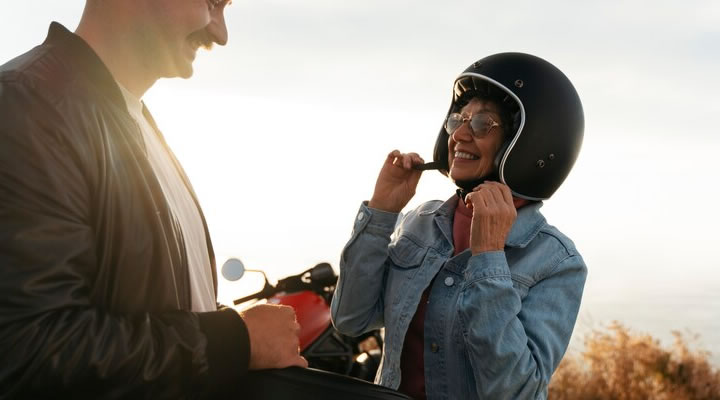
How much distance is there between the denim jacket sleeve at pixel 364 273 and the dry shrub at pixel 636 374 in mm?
3366

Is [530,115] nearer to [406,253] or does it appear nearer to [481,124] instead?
[481,124]

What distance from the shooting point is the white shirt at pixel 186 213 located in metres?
1.80

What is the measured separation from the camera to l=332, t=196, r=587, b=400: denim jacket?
2270 mm

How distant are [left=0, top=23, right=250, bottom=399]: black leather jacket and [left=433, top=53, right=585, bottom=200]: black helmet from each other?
1423mm

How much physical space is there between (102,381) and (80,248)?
10.3 inches

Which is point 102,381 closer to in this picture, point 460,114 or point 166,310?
point 166,310

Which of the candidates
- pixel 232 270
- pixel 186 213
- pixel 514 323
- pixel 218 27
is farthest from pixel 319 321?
pixel 218 27

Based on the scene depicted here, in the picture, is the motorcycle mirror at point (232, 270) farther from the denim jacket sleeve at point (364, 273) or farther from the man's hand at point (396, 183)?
the man's hand at point (396, 183)

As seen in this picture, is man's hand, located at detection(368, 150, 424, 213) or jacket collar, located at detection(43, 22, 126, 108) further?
man's hand, located at detection(368, 150, 424, 213)

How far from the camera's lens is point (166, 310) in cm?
160

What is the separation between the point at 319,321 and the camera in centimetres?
416

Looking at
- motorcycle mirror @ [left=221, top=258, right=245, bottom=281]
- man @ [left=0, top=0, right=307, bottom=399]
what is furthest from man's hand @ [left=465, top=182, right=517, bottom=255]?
motorcycle mirror @ [left=221, top=258, right=245, bottom=281]

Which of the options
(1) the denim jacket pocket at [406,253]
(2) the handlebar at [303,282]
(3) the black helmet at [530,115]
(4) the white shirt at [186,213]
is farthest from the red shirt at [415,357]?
(2) the handlebar at [303,282]

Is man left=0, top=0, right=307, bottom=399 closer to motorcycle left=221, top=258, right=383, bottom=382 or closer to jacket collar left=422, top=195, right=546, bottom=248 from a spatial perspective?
jacket collar left=422, top=195, right=546, bottom=248
